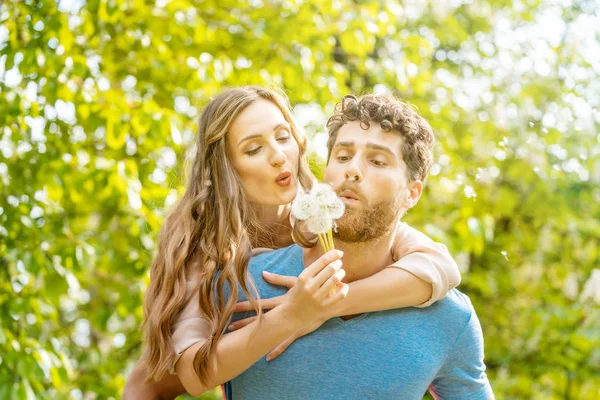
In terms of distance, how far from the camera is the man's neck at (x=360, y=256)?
6.95ft

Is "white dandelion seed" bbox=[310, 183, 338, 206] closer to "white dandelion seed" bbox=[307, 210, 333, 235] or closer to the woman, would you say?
"white dandelion seed" bbox=[307, 210, 333, 235]

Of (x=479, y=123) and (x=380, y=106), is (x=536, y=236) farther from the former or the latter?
(x=380, y=106)

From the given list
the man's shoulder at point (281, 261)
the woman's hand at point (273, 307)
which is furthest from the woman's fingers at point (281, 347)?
the man's shoulder at point (281, 261)

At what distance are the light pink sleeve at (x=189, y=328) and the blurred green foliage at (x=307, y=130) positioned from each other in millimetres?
1034

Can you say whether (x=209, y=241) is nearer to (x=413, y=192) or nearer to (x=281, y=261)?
(x=281, y=261)

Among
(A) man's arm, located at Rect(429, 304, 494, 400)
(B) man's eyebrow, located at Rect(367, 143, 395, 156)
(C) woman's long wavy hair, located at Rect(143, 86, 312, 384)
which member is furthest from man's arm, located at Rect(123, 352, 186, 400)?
(B) man's eyebrow, located at Rect(367, 143, 395, 156)

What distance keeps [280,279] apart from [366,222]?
30cm

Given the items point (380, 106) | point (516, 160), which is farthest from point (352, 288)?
point (516, 160)

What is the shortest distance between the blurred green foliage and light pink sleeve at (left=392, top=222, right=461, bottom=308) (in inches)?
13.5

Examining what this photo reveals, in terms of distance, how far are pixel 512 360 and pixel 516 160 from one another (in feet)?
6.14

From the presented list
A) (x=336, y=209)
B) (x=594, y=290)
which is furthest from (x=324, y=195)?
(x=594, y=290)

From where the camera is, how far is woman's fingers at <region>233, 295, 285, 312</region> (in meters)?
1.98

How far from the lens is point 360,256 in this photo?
214 cm

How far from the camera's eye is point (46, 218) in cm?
400
